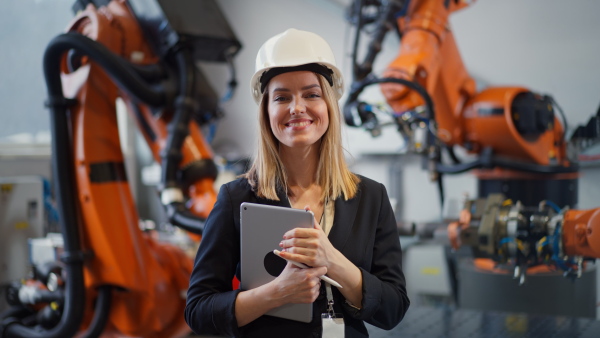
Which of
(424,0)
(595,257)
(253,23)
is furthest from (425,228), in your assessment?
(253,23)

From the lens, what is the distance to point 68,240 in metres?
3.03

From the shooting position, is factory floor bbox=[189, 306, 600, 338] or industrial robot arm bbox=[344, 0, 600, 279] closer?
factory floor bbox=[189, 306, 600, 338]

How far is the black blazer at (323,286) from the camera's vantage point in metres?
1.25

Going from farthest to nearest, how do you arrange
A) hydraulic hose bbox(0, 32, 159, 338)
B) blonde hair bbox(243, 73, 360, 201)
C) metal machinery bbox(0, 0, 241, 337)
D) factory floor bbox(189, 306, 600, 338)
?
metal machinery bbox(0, 0, 241, 337) → hydraulic hose bbox(0, 32, 159, 338) → factory floor bbox(189, 306, 600, 338) → blonde hair bbox(243, 73, 360, 201)

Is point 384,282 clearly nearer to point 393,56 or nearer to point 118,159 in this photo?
point 118,159

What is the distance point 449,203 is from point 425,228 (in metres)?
0.24

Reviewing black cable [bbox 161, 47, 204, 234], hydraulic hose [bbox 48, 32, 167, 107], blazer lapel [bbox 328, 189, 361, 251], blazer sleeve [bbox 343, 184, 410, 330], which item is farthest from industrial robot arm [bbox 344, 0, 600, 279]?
blazer lapel [bbox 328, 189, 361, 251]

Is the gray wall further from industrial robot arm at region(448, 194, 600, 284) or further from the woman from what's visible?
industrial robot arm at region(448, 194, 600, 284)

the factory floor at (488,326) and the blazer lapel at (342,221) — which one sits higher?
the blazer lapel at (342,221)

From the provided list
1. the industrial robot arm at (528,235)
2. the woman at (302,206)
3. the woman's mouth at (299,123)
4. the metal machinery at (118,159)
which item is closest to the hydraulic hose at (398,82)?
the industrial robot arm at (528,235)

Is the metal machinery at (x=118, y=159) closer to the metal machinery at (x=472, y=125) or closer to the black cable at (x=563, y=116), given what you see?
Result: the metal machinery at (x=472, y=125)

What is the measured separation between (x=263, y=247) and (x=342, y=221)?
0.20 meters

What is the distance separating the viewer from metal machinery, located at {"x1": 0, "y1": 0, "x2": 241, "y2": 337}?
3.04 meters

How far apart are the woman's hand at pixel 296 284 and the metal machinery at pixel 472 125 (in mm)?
1546
